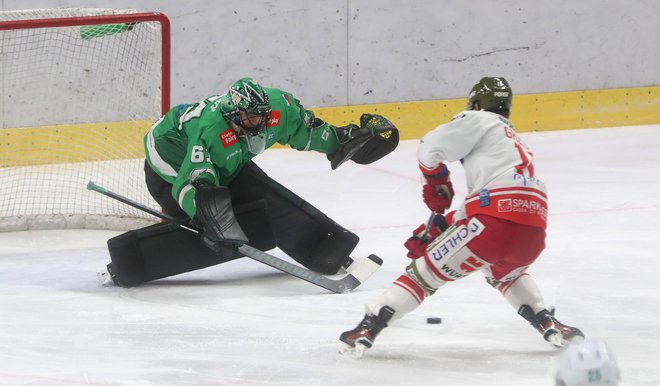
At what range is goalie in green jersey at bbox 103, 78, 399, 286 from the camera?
13.5 feet

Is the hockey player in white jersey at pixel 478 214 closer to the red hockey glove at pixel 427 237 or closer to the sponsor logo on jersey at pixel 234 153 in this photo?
the red hockey glove at pixel 427 237

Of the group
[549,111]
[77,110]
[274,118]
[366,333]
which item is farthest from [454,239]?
[549,111]

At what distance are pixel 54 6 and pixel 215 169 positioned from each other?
8.69 feet

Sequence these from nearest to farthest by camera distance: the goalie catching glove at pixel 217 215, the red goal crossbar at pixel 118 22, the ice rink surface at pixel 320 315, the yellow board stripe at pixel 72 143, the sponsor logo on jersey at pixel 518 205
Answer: the sponsor logo on jersey at pixel 518 205, the ice rink surface at pixel 320 315, the goalie catching glove at pixel 217 215, the red goal crossbar at pixel 118 22, the yellow board stripe at pixel 72 143

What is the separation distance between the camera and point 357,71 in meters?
7.23

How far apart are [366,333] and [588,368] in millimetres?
1787

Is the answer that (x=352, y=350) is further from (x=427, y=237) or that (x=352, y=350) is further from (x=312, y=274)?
(x=312, y=274)

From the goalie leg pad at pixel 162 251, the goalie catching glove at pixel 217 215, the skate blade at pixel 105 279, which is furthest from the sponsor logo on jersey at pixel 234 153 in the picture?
the skate blade at pixel 105 279

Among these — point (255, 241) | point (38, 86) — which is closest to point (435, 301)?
point (255, 241)

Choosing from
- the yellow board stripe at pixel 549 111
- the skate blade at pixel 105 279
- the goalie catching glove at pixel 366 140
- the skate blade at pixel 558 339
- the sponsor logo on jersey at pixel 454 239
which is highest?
the sponsor logo on jersey at pixel 454 239

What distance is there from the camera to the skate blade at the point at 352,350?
3.44 metres

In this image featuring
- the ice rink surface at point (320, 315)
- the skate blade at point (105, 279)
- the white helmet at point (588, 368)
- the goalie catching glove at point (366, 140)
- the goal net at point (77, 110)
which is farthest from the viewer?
the goal net at point (77, 110)

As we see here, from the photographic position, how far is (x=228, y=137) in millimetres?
4176

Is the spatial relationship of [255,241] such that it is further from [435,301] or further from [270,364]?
[270,364]
